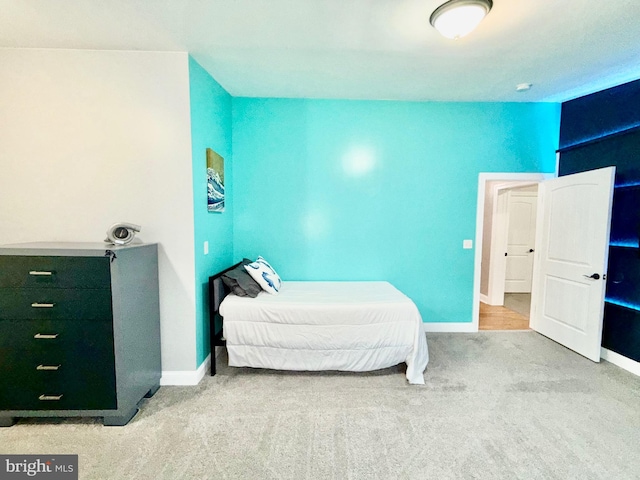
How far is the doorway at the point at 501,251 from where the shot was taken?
356 cm

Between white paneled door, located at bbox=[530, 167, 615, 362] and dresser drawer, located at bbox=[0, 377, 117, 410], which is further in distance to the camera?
white paneled door, located at bbox=[530, 167, 615, 362]

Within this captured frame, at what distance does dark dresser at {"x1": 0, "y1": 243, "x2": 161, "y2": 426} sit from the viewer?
183 centimetres

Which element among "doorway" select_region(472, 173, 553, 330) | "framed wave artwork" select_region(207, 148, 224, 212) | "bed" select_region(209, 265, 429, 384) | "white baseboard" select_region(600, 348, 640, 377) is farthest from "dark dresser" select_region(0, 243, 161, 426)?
"white baseboard" select_region(600, 348, 640, 377)

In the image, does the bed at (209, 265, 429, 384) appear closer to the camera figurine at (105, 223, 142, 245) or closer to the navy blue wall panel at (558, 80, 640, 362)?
the camera figurine at (105, 223, 142, 245)

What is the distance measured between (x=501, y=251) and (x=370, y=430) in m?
3.98

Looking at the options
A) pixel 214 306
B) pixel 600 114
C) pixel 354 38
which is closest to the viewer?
pixel 354 38

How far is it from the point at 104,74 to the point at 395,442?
11.0 ft

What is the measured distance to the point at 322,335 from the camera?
2.48m

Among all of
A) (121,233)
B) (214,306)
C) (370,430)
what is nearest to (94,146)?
(121,233)

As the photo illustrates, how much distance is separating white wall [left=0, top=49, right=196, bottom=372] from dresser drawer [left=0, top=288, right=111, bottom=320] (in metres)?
0.59

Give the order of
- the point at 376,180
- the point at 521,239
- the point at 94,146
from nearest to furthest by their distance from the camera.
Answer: the point at 94,146, the point at 376,180, the point at 521,239

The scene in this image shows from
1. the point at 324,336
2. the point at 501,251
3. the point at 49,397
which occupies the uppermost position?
the point at 501,251

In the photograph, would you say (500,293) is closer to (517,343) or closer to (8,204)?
(517,343)

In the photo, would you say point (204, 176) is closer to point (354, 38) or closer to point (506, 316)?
point (354, 38)
